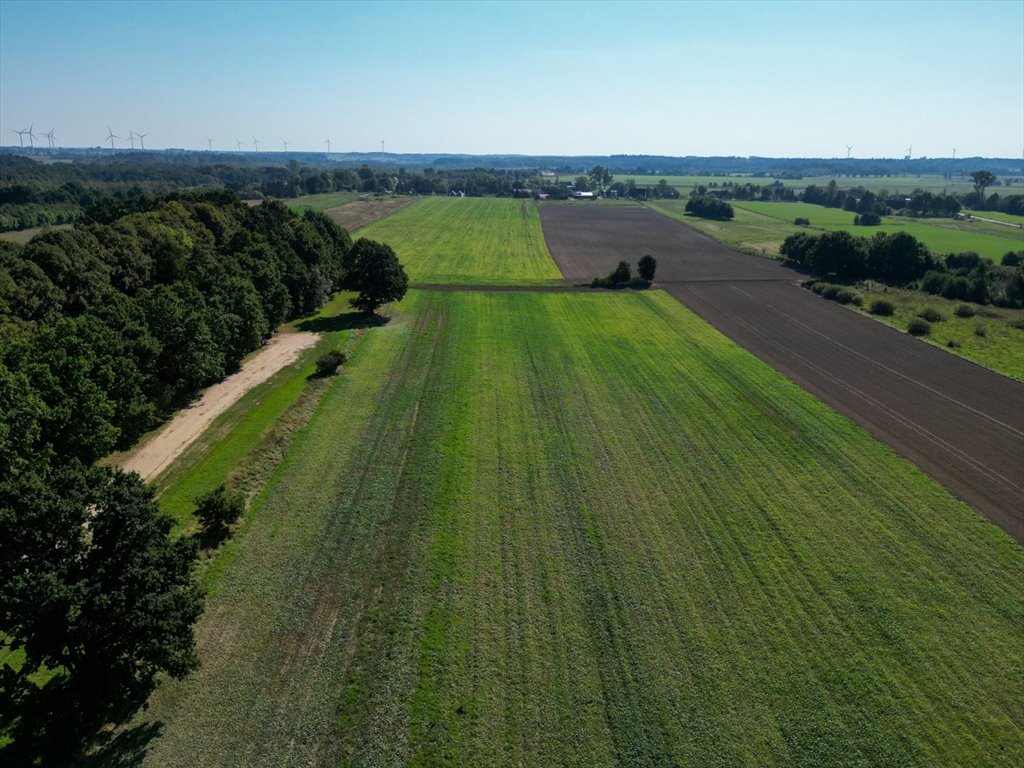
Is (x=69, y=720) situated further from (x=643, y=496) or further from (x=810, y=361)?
(x=810, y=361)

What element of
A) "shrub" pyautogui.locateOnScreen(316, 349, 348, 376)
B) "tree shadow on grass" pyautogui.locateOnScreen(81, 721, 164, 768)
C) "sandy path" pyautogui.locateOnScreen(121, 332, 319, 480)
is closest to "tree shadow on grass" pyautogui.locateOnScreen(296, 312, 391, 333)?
"sandy path" pyautogui.locateOnScreen(121, 332, 319, 480)

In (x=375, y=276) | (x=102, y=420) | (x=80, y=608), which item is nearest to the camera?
(x=80, y=608)

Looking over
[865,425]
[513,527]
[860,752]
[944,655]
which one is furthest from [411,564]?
[865,425]

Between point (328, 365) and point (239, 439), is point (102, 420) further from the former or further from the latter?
point (328, 365)

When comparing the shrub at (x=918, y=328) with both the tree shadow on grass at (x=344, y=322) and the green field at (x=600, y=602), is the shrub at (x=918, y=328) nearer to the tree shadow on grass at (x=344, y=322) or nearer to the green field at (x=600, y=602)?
the green field at (x=600, y=602)

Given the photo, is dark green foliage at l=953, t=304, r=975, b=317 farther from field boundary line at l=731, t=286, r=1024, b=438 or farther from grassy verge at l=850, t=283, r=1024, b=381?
field boundary line at l=731, t=286, r=1024, b=438

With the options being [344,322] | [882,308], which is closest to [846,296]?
[882,308]

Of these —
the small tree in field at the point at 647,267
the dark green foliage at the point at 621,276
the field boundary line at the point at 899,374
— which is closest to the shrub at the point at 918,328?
the field boundary line at the point at 899,374
